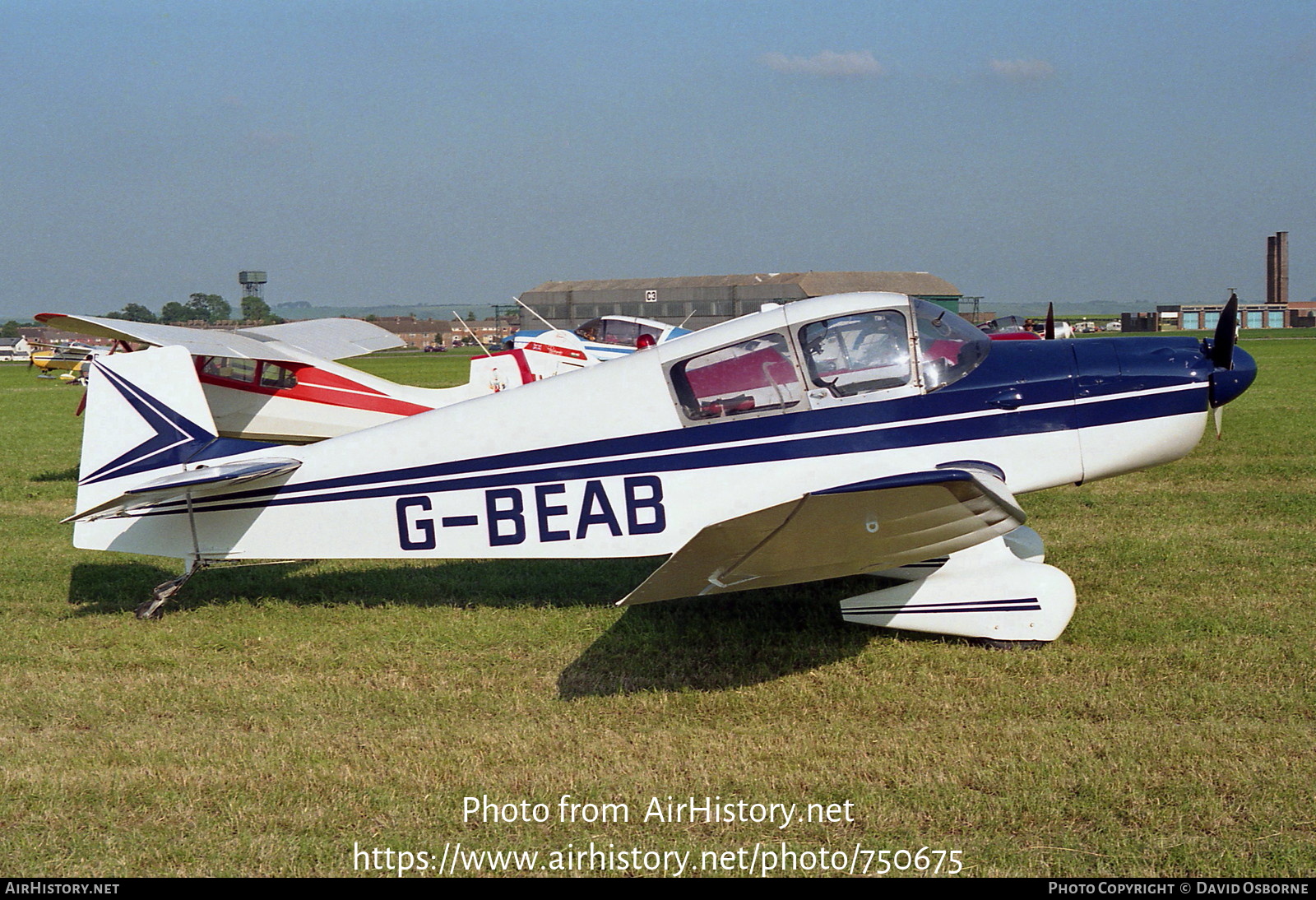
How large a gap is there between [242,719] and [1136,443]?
4.88 m

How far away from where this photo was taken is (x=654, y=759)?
14.7 feet

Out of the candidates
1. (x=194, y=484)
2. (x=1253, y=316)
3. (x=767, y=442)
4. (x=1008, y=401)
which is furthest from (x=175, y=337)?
(x=1253, y=316)

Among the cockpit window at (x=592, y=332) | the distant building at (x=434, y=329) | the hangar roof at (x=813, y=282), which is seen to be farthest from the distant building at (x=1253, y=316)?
the cockpit window at (x=592, y=332)

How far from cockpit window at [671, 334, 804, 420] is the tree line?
111m

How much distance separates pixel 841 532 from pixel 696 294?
237 ft

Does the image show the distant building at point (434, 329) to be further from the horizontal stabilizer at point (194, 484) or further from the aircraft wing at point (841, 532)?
the aircraft wing at point (841, 532)

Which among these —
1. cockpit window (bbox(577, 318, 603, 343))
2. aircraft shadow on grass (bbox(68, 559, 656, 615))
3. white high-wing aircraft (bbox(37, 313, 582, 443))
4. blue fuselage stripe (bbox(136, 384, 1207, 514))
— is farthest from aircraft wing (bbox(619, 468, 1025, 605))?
cockpit window (bbox(577, 318, 603, 343))

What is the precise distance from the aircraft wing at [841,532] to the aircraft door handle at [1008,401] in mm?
667

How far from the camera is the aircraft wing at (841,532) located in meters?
4.47

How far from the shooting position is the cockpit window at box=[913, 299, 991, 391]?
18.7ft

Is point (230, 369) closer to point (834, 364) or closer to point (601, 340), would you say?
point (834, 364)

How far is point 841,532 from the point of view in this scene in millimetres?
4707

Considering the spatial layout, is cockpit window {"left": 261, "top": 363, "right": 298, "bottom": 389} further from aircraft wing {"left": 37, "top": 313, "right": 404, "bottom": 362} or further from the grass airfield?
the grass airfield

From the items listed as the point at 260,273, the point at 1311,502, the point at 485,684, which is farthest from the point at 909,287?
the point at 260,273
